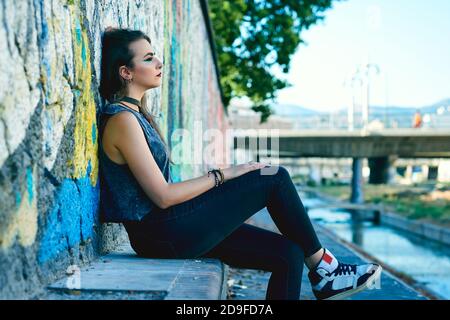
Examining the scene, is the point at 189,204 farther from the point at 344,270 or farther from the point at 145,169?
the point at 344,270

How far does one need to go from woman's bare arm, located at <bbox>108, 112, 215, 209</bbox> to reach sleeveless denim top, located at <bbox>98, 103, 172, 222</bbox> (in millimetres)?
101

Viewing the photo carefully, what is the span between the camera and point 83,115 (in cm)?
308

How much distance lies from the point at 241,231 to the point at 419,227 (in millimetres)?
15522

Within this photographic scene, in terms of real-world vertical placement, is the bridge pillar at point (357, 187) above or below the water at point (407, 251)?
below

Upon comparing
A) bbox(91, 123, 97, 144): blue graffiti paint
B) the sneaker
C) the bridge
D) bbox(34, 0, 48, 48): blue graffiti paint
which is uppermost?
bbox(34, 0, 48, 48): blue graffiti paint

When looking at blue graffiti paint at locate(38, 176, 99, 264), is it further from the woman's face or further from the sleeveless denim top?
the woman's face

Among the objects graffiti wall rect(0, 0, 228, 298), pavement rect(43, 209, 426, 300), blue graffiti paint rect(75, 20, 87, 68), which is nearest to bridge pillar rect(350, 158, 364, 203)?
graffiti wall rect(0, 0, 228, 298)

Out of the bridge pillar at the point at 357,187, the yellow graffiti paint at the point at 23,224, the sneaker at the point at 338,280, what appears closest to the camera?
the yellow graffiti paint at the point at 23,224

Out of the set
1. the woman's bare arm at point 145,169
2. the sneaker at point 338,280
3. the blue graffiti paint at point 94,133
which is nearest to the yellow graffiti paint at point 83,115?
the blue graffiti paint at point 94,133

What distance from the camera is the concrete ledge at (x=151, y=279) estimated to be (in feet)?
8.23

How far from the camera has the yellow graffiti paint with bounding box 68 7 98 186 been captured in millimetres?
2953

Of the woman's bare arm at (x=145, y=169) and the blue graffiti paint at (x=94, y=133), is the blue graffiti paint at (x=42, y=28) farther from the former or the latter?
the blue graffiti paint at (x=94, y=133)

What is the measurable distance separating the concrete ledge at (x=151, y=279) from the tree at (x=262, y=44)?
52.2 feet
